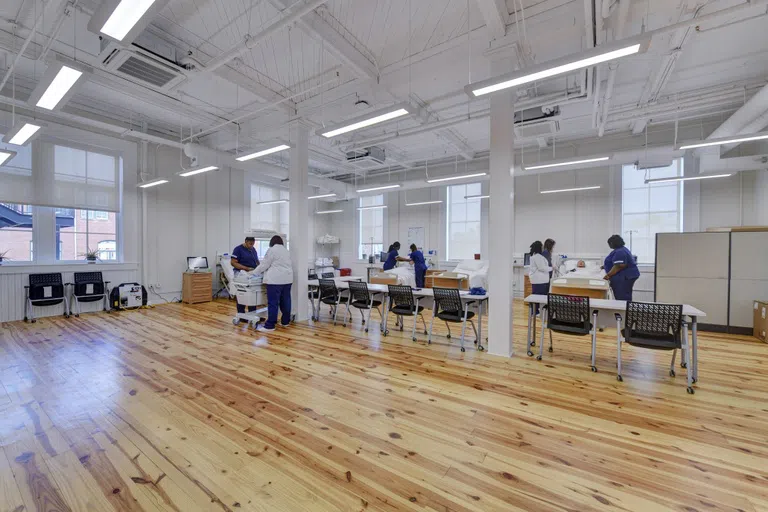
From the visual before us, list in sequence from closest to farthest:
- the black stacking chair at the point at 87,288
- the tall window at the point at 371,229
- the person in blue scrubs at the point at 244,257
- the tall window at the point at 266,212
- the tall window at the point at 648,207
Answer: the person in blue scrubs at the point at 244,257 < the black stacking chair at the point at 87,288 < the tall window at the point at 648,207 < the tall window at the point at 266,212 < the tall window at the point at 371,229

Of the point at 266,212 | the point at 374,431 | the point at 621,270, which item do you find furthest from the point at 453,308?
the point at 266,212

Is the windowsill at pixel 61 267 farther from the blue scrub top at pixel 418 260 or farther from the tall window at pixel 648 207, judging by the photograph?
the tall window at pixel 648 207

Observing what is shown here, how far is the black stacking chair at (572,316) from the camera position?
3.68 meters

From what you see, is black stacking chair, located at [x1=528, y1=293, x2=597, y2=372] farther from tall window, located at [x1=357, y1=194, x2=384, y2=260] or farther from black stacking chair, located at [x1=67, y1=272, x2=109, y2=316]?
black stacking chair, located at [x1=67, y1=272, x2=109, y2=316]

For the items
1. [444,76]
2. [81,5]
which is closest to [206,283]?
[81,5]

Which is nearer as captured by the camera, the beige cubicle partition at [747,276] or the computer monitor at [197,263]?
the beige cubicle partition at [747,276]

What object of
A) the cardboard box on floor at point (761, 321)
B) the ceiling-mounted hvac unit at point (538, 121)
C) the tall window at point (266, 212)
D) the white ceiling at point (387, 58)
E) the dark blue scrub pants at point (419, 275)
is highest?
the white ceiling at point (387, 58)

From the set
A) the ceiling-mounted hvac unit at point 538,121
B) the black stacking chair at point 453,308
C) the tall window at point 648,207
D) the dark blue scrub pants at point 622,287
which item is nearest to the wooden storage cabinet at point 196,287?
the black stacking chair at point 453,308

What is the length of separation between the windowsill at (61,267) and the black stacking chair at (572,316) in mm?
8715

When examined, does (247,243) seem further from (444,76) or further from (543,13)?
(543,13)

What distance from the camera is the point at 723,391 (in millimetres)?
3150

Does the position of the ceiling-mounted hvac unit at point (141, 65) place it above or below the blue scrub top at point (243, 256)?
above

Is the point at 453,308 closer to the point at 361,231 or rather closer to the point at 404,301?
the point at 404,301

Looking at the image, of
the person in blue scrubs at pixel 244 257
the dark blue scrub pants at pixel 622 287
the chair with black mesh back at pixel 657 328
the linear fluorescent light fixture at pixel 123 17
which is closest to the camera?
the linear fluorescent light fixture at pixel 123 17
